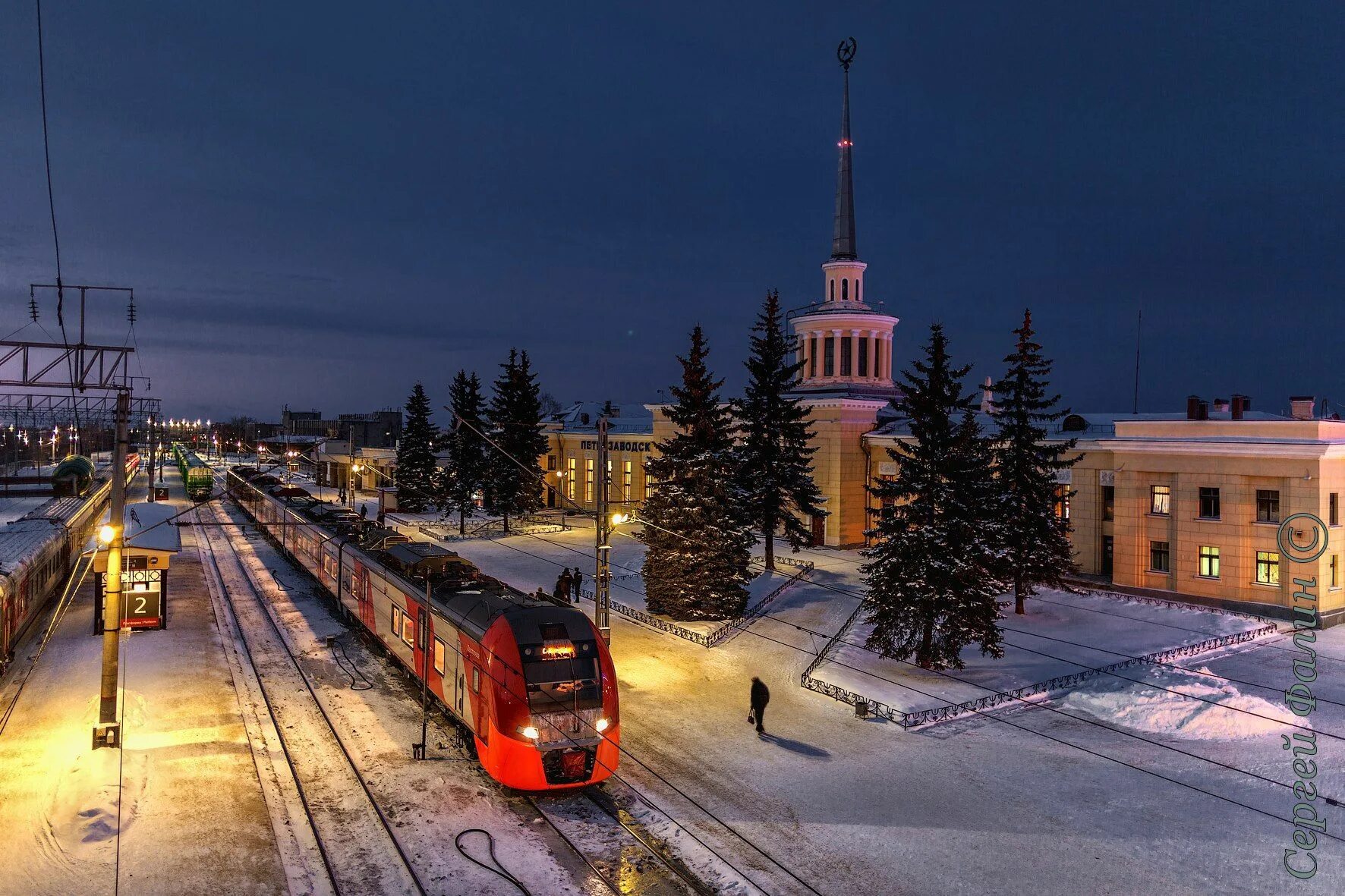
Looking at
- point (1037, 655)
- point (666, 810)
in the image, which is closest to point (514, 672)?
point (666, 810)

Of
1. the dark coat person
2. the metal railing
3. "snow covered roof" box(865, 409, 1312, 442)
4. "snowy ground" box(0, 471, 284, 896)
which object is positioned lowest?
the metal railing

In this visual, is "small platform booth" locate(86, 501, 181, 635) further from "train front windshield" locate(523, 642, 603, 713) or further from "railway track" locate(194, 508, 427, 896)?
"train front windshield" locate(523, 642, 603, 713)

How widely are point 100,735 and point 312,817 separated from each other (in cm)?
585

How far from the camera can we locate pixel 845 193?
184 feet

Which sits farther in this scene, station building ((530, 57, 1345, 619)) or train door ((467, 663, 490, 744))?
station building ((530, 57, 1345, 619))

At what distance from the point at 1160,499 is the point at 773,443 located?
15.1 meters

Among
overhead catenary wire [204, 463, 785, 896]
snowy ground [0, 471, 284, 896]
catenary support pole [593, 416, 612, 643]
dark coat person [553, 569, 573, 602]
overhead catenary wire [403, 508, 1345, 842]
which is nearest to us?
snowy ground [0, 471, 284, 896]

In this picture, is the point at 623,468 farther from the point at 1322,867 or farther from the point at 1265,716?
the point at 1322,867

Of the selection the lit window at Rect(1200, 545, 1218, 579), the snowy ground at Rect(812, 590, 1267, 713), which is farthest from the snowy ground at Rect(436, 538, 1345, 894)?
the lit window at Rect(1200, 545, 1218, 579)

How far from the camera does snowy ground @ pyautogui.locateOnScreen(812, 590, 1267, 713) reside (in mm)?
21719

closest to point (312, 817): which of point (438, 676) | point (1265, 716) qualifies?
point (438, 676)

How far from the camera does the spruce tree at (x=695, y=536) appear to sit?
1145 inches

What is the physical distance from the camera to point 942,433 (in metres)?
24.4

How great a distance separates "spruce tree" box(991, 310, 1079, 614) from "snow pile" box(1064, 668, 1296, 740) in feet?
25.7
